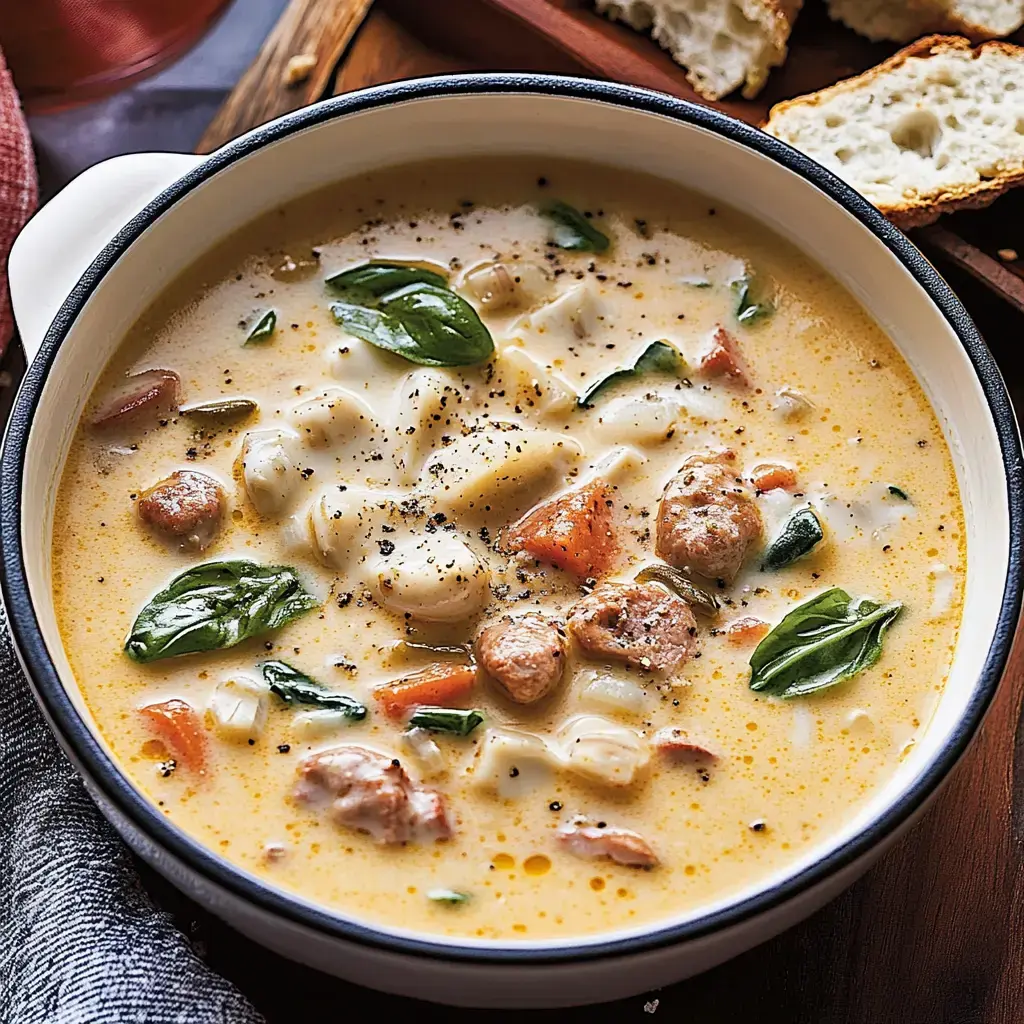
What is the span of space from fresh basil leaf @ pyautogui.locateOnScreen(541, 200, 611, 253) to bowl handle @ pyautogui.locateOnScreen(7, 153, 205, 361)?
0.72 meters

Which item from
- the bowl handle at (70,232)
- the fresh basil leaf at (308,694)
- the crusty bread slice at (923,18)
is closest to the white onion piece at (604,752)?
the fresh basil leaf at (308,694)

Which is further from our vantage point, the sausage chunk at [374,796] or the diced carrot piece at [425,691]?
the diced carrot piece at [425,691]

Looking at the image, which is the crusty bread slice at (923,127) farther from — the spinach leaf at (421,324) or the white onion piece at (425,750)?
the white onion piece at (425,750)

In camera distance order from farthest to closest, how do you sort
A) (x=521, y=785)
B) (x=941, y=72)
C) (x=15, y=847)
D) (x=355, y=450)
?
(x=941, y=72)
(x=355, y=450)
(x=15, y=847)
(x=521, y=785)

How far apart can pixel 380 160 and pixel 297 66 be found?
2.23 ft

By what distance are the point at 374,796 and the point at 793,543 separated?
84 centimetres

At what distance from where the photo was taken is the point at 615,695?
2.27 m

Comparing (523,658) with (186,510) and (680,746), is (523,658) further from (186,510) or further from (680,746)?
(186,510)

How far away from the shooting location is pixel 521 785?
218 cm

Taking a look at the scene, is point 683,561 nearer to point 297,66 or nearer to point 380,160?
point 380,160

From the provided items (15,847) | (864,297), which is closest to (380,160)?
(864,297)

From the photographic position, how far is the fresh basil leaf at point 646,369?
2.62 metres

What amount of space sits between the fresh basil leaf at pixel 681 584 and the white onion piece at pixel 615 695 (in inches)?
7.4

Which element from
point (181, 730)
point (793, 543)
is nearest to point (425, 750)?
point (181, 730)
